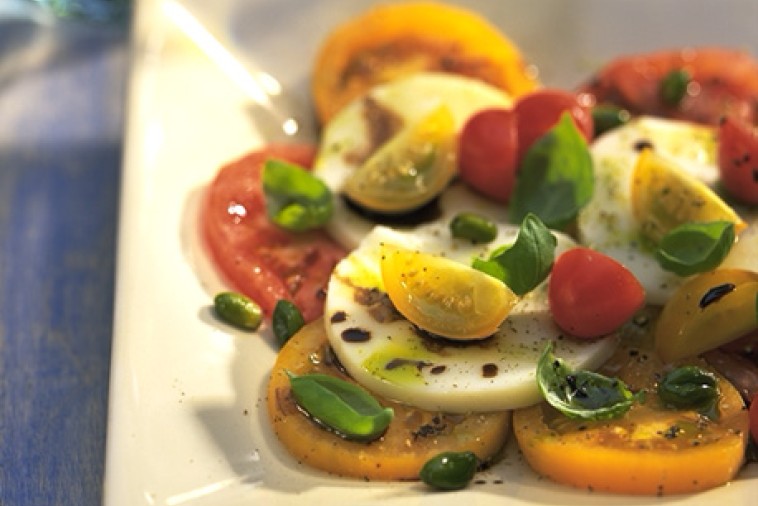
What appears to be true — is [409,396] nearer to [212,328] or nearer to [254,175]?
[212,328]

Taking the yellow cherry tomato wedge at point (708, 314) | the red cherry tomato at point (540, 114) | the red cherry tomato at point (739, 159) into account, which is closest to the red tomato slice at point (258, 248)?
the red cherry tomato at point (540, 114)

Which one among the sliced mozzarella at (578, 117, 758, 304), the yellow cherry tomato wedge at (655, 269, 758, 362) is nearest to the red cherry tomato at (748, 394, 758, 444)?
the yellow cherry tomato wedge at (655, 269, 758, 362)

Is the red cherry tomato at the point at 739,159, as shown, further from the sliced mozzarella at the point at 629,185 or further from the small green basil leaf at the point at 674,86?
the small green basil leaf at the point at 674,86

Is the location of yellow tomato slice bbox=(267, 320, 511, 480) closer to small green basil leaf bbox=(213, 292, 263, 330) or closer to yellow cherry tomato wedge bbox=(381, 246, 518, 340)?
yellow cherry tomato wedge bbox=(381, 246, 518, 340)

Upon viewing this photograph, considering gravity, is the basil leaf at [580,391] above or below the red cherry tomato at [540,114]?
below

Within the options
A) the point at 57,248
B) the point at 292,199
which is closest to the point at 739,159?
the point at 292,199

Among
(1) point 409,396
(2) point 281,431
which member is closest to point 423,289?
(1) point 409,396
